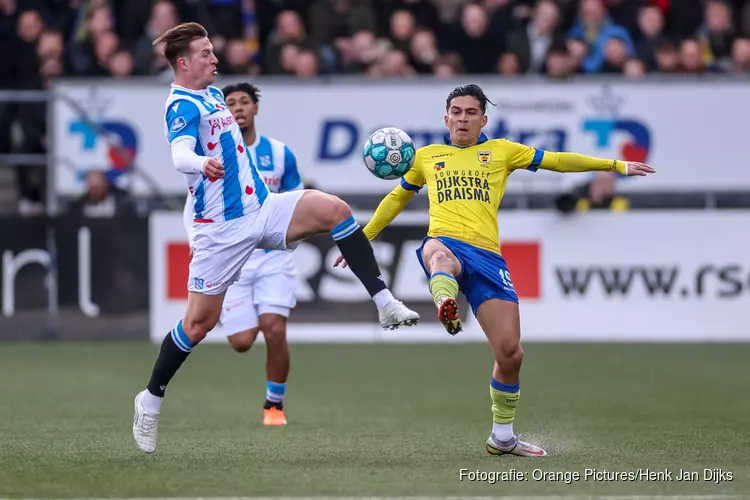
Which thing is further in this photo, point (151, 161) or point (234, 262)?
point (151, 161)

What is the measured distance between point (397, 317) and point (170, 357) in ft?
4.83

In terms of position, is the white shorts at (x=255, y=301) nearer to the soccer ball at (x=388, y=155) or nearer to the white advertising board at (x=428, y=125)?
the soccer ball at (x=388, y=155)

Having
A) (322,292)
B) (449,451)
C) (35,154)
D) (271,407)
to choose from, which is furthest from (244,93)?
(35,154)

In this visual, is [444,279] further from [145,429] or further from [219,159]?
[145,429]

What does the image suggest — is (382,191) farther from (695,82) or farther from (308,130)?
(695,82)

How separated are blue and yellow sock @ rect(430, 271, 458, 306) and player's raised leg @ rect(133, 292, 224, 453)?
4.04ft

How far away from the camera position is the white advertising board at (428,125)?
17.4 meters

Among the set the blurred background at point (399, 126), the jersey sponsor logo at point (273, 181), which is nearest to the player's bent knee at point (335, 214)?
the jersey sponsor logo at point (273, 181)

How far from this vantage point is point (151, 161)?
17562 millimetres

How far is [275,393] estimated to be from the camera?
10250 mm

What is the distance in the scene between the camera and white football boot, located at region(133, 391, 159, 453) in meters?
7.88

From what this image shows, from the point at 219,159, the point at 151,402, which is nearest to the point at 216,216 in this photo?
the point at 219,159

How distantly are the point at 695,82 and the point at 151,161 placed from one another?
274 inches

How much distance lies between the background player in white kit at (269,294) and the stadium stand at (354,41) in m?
7.16
